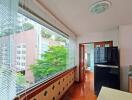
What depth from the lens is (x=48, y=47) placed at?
2895mm

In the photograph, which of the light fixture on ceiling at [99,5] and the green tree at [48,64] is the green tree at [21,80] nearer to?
the green tree at [48,64]

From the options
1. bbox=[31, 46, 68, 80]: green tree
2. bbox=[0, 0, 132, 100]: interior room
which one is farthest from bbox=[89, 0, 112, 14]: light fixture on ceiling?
bbox=[31, 46, 68, 80]: green tree

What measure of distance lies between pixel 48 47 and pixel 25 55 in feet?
3.53

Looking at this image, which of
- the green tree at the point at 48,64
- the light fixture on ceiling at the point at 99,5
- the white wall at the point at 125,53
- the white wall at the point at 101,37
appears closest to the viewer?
the light fixture on ceiling at the point at 99,5

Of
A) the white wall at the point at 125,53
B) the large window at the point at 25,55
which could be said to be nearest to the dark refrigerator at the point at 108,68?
the white wall at the point at 125,53

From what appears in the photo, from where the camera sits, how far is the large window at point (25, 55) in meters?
1.30

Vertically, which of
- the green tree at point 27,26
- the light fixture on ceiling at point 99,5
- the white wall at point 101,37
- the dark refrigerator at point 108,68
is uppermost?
the light fixture on ceiling at point 99,5

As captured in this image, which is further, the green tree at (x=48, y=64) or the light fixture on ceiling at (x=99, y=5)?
the green tree at (x=48, y=64)

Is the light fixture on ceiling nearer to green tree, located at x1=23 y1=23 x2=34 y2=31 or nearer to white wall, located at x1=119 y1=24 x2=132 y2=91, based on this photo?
green tree, located at x1=23 y1=23 x2=34 y2=31

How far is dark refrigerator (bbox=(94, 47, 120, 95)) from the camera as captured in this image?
11.1 feet

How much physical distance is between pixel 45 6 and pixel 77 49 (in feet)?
11.1

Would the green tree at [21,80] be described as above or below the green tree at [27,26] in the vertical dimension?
below

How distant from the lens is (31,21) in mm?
2123

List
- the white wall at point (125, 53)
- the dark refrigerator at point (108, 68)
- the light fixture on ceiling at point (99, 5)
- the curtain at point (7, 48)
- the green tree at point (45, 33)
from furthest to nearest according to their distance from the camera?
the white wall at point (125, 53) → the dark refrigerator at point (108, 68) → the green tree at point (45, 33) → the light fixture on ceiling at point (99, 5) → the curtain at point (7, 48)
